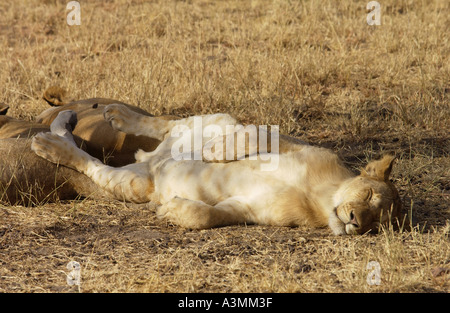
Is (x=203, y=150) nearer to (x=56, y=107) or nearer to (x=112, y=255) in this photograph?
(x=112, y=255)

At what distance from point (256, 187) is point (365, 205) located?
2.26 feet

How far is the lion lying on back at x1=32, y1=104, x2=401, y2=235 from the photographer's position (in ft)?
11.5

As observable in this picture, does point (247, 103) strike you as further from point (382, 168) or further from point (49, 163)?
point (382, 168)

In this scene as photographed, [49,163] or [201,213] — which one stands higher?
[49,163]

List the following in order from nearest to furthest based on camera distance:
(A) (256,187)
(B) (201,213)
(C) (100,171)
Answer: (B) (201,213)
(A) (256,187)
(C) (100,171)

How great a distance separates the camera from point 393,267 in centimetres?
300

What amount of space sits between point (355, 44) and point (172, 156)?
454 cm

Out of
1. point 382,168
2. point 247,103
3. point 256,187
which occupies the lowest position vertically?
point 256,187

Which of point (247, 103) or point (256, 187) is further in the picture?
point (247, 103)

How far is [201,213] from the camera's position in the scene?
11.9 feet

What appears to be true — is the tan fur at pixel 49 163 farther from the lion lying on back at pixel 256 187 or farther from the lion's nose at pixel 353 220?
the lion's nose at pixel 353 220

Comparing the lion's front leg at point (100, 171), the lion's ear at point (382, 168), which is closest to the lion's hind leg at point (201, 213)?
the lion's front leg at point (100, 171)

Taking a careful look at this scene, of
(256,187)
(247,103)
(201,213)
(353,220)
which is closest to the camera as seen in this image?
(353,220)

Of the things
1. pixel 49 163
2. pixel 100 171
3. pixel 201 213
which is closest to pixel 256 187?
pixel 201 213
